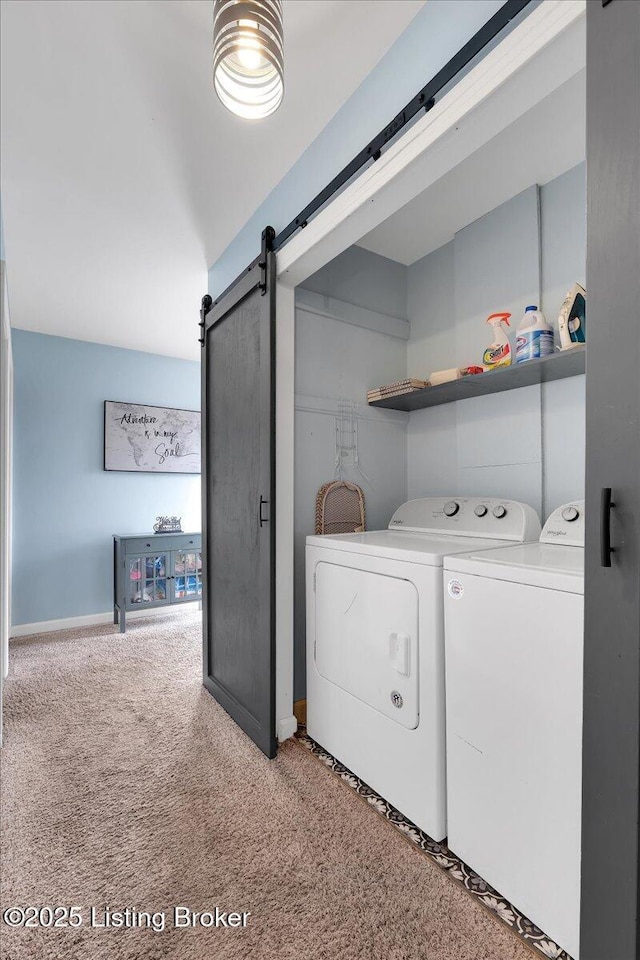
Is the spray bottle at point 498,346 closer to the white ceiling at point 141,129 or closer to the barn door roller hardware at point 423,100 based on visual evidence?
the barn door roller hardware at point 423,100

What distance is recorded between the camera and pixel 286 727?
6.84 ft

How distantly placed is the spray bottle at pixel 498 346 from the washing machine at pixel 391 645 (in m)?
0.60

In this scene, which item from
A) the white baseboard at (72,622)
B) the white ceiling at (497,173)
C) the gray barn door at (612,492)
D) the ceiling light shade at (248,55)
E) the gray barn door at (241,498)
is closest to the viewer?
the gray barn door at (612,492)

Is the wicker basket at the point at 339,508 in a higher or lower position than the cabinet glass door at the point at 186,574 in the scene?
higher

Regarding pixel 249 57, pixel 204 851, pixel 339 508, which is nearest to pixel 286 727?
pixel 204 851

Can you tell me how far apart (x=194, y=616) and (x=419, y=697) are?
3259mm

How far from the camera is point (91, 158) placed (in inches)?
76.3

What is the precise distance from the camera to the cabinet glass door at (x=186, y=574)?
13.6 ft

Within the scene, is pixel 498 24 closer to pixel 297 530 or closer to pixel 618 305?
pixel 618 305

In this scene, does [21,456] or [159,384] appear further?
[159,384]

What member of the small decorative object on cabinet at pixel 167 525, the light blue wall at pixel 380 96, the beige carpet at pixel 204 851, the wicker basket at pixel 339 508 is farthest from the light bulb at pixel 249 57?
the small decorative object on cabinet at pixel 167 525

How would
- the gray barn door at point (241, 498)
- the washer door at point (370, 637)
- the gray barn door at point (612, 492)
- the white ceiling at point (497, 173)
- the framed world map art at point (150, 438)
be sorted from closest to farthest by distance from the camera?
the gray barn door at point (612, 492) < the washer door at point (370, 637) < the white ceiling at point (497, 173) < the gray barn door at point (241, 498) < the framed world map art at point (150, 438)

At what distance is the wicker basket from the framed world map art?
275 cm

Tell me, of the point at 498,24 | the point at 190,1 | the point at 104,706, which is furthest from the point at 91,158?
the point at 104,706
